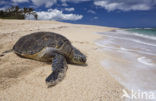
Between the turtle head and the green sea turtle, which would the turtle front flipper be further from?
the turtle head

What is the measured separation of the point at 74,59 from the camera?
2.66m

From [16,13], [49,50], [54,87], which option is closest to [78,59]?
[49,50]

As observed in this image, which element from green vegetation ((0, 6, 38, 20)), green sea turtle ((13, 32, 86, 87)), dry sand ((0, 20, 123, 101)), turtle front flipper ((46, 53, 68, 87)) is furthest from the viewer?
green vegetation ((0, 6, 38, 20))

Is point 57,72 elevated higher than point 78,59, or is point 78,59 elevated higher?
Answer: point 78,59

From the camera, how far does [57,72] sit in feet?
6.58

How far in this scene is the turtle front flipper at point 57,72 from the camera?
178 cm

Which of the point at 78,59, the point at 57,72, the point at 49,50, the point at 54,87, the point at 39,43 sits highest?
the point at 39,43

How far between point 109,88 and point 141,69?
1.45 m

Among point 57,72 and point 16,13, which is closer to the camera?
point 57,72

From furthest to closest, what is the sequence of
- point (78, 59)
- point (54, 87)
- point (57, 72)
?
1. point (78, 59)
2. point (57, 72)
3. point (54, 87)

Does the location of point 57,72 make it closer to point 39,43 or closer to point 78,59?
point 78,59

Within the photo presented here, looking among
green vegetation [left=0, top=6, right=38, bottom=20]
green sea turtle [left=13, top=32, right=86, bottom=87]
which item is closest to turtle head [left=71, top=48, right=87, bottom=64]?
green sea turtle [left=13, top=32, right=86, bottom=87]

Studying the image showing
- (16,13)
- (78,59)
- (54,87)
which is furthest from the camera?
(16,13)

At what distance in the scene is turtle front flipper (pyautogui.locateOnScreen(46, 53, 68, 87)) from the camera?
178 centimetres
